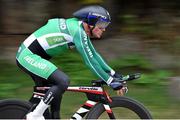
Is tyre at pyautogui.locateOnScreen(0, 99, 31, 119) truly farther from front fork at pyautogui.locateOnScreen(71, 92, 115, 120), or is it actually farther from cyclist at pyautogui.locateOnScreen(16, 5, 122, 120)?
front fork at pyautogui.locateOnScreen(71, 92, 115, 120)

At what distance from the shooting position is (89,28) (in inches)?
225

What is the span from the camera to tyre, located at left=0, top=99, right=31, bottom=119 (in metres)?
5.93

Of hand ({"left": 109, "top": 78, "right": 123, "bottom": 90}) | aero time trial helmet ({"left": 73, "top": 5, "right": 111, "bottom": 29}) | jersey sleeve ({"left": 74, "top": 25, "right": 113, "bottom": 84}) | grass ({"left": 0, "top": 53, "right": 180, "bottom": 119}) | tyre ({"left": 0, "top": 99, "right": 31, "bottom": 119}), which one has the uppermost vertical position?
aero time trial helmet ({"left": 73, "top": 5, "right": 111, "bottom": 29})

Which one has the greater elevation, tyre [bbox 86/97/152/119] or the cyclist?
the cyclist

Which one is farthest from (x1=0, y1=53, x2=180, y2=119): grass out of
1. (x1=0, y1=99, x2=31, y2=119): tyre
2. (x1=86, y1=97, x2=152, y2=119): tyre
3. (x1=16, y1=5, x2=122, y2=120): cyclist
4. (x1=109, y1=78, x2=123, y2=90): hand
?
(x1=109, y1=78, x2=123, y2=90): hand

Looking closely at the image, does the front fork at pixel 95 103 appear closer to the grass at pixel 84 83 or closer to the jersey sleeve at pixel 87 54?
the jersey sleeve at pixel 87 54

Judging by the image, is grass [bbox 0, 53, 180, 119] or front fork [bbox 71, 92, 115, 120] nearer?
front fork [bbox 71, 92, 115, 120]

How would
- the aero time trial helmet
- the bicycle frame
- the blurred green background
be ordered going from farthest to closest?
the blurred green background, the bicycle frame, the aero time trial helmet

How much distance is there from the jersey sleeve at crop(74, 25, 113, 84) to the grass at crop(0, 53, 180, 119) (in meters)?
1.88

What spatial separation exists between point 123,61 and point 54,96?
11.4 feet

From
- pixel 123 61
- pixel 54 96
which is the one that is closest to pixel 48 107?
pixel 54 96

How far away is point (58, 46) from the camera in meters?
5.74

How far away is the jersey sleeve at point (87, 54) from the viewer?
5504 millimetres

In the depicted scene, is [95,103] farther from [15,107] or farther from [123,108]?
[15,107]
